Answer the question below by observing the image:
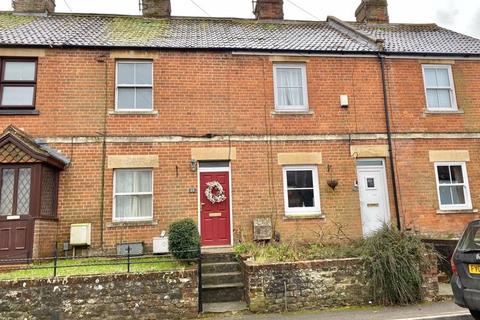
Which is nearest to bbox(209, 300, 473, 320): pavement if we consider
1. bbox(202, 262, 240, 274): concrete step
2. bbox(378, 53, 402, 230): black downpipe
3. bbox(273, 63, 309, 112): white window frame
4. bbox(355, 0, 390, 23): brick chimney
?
bbox(202, 262, 240, 274): concrete step

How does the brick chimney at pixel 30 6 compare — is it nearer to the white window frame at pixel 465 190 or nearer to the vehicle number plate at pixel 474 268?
the white window frame at pixel 465 190

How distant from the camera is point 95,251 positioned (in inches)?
442

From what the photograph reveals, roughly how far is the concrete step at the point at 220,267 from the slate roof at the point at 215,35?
707 cm

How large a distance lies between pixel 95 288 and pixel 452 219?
11.1 meters

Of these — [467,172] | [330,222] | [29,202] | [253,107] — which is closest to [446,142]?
[467,172]

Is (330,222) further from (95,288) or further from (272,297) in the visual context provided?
(95,288)

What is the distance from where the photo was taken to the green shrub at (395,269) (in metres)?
8.23

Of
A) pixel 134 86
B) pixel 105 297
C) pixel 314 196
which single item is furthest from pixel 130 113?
pixel 314 196

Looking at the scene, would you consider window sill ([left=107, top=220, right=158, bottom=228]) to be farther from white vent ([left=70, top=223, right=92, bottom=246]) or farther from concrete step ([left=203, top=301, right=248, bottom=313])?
concrete step ([left=203, top=301, right=248, bottom=313])

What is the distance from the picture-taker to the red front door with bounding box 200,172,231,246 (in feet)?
39.1

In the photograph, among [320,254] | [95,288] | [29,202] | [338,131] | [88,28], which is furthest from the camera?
[88,28]

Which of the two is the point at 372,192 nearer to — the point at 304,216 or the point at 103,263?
the point at 304,216

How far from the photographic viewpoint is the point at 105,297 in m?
7.70

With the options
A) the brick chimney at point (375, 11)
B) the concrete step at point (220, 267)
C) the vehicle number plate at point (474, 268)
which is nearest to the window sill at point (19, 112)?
the concrete step at point (220, 267)
